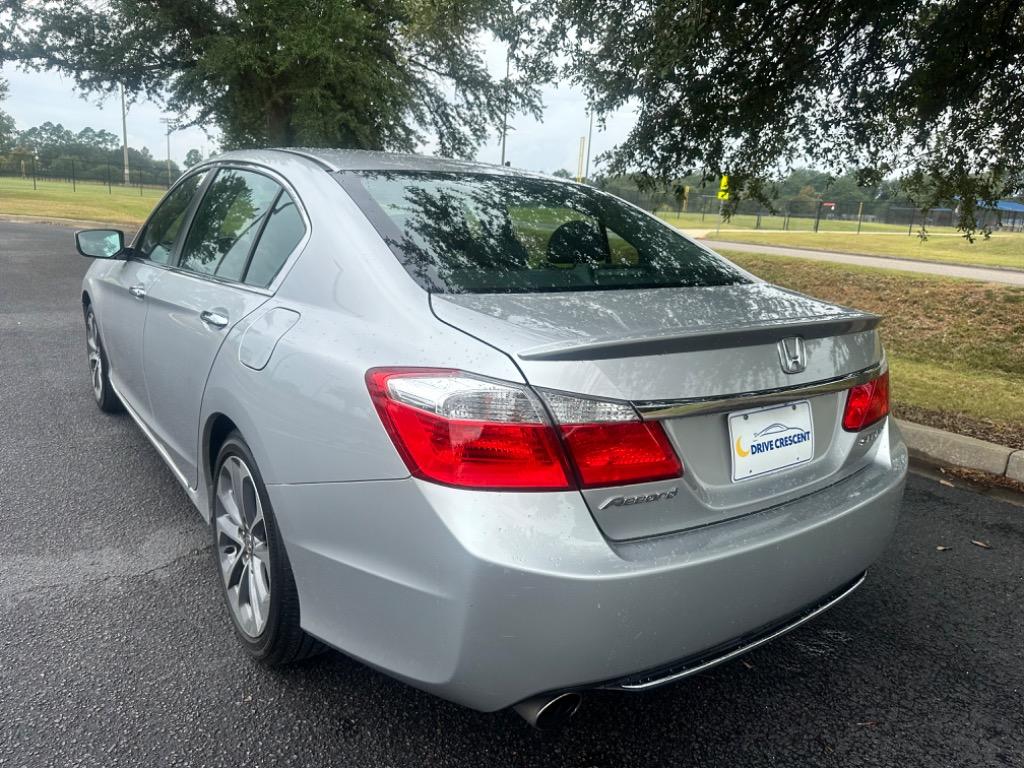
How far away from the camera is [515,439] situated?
168cm

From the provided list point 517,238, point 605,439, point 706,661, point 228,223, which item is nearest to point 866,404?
point 706,661

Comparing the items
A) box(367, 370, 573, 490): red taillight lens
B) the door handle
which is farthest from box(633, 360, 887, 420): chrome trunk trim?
the door handle

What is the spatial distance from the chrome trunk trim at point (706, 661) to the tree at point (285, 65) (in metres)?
12.6

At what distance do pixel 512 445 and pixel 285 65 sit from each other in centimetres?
1398

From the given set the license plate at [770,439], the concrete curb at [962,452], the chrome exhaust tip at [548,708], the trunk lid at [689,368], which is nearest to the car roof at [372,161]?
the trunk lid at [689,368]

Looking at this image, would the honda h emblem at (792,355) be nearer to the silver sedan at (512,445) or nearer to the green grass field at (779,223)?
the silver sedan at (512,445)

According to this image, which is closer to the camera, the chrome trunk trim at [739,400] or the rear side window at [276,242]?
the chrome trunk trim at [739,400]

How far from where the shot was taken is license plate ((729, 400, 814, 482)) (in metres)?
1.91

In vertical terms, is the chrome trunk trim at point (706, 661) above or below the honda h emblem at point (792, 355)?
below

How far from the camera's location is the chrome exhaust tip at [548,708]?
5.65 ft

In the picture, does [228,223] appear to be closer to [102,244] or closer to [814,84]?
[102,244]

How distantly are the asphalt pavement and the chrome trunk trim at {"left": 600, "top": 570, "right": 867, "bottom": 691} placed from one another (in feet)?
0.32

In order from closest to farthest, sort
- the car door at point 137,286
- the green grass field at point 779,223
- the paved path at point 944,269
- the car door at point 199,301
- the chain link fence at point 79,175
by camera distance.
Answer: the car door at point 199,301 → the car door at point 137,286 → the paved path at point 944,269 → the green grass field at point 779,223 → the chain link fence at point 79,175

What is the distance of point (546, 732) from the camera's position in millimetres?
2174
